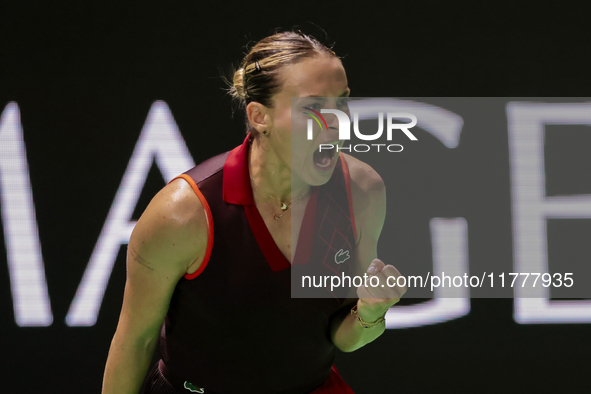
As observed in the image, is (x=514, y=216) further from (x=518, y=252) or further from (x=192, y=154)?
(x=192, y=154)

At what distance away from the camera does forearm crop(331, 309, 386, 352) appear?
4.50 feet

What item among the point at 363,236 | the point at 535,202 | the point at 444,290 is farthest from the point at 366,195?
the point at 444,290

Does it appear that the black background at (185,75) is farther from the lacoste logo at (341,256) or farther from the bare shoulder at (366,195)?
the lacoste logo at (341,256)

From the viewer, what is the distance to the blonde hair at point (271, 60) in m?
1.26

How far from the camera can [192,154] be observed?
250 cm

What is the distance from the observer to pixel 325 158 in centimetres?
130

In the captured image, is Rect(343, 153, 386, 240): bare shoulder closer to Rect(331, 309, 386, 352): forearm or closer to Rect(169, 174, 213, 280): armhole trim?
Rect(331, 309, 386, 352): forearm

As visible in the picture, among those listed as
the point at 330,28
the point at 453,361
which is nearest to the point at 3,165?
the point at 330,28

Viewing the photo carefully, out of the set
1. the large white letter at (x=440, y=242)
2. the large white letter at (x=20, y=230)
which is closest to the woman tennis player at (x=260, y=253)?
the large white letter at (x=440, y=242)

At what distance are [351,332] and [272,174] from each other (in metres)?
0.43

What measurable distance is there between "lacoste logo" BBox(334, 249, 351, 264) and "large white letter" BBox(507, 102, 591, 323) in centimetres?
73

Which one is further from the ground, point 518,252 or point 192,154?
point 192,154

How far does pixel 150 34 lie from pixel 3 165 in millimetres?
866

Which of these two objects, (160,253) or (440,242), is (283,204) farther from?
(440,242)
